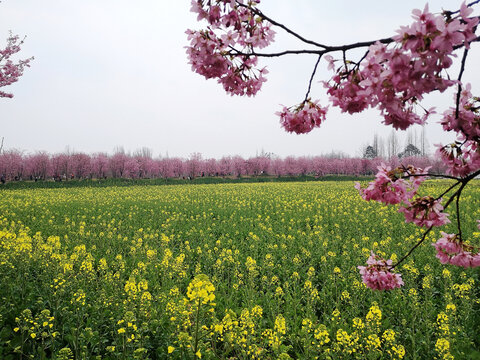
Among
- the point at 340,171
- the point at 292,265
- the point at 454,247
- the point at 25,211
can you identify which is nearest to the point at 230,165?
the point at 340,171

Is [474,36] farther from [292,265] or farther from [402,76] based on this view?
[292,265]

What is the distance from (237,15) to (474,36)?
5.95ft

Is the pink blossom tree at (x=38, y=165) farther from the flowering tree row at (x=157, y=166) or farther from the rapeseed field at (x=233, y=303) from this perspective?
the rapeseed field at (x=233, y=303)

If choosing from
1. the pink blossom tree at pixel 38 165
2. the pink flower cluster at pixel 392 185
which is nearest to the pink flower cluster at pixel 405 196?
the pink flower cluster at pixel 392 185

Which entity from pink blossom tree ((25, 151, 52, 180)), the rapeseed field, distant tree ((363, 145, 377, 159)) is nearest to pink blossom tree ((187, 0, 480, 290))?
the rapeseed field

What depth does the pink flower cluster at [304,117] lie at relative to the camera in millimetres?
2500

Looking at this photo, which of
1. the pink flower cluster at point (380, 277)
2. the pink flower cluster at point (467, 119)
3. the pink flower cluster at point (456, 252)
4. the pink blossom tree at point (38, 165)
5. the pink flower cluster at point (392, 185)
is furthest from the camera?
the pink blossom tree at point (38, 165)

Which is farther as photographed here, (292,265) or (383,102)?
(292,265)

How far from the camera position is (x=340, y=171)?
316ft

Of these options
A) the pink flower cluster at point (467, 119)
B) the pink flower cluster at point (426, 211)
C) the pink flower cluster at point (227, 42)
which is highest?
the pink flower cluster at point (227, 42)

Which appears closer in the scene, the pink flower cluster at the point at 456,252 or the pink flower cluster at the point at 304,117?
the pink flower cluster at the point at 456,252

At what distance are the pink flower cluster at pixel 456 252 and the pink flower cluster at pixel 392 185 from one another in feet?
2.03

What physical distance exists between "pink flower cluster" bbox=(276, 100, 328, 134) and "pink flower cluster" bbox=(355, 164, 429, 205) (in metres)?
0.72

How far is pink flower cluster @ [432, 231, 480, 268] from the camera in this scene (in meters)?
2.20
